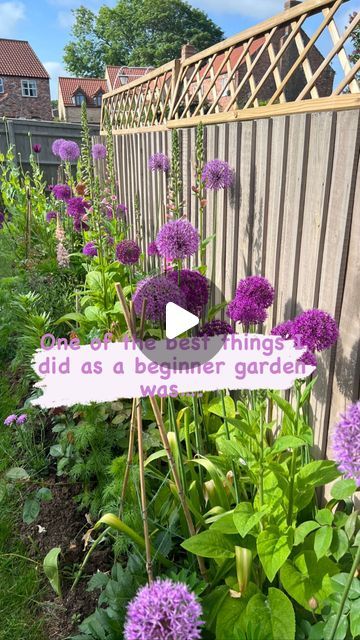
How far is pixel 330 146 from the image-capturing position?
1939 millimetres

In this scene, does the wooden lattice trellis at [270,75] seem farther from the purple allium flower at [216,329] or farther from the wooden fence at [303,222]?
the purple allium flower at [216,329]

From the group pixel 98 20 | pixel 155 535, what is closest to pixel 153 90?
pixel 155 535

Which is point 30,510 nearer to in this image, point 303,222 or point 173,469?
point 173,469

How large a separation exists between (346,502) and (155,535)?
80 centimetres

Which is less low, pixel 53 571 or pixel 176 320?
pixel 176 320

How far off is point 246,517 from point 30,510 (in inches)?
48.1

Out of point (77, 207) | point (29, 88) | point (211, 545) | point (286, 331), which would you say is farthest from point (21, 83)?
point (211, 545)

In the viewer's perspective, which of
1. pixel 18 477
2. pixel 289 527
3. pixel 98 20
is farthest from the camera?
pixel 98 20

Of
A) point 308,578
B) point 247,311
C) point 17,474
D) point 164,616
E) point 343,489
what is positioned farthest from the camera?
point 17,474

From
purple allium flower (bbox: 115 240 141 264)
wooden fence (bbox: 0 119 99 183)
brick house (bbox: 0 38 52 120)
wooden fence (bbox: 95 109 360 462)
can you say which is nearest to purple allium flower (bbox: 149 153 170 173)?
wooden fence (bbox: 95 109 360 462)

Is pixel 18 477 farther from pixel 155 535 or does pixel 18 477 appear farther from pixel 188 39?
pixel 188 39

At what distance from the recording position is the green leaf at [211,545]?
1.61 meters

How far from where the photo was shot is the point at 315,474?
1.68 m

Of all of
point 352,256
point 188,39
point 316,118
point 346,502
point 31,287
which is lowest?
point 346,502
